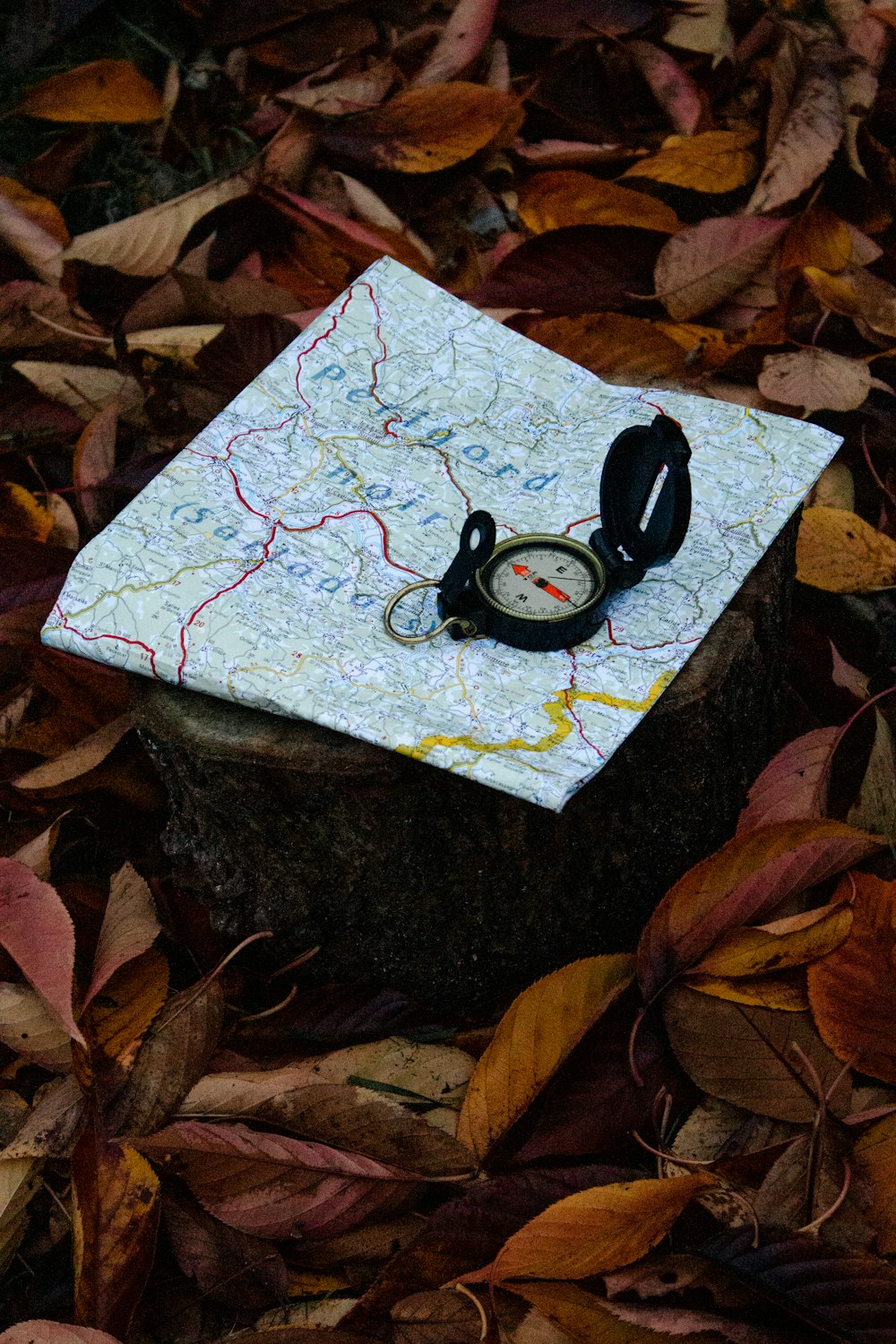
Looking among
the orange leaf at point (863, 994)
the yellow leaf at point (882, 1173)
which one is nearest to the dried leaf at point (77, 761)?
the orange leaf at point (863, 994)

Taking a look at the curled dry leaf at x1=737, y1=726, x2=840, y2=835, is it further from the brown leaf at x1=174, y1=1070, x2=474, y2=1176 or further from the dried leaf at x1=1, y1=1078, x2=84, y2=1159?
the dried leaf at x1=1, y1=1078, x2=84, y2=1159

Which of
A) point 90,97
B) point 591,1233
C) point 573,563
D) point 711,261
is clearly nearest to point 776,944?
point 591,1233

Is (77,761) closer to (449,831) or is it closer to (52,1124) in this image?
(52,1124)

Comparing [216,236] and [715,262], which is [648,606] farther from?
[216,236]

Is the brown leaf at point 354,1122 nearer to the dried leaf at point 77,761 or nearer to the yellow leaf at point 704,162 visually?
the dried leaf at point 77,761

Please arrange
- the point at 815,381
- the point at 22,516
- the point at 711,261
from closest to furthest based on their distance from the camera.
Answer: the point at 815,381 < the point at 22,516 < the point at 711,261
